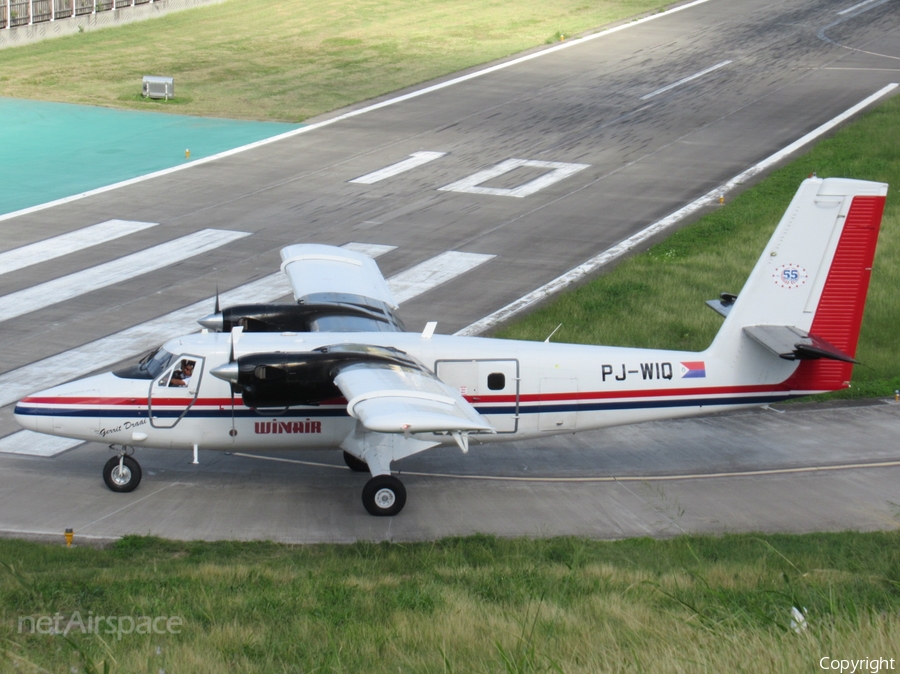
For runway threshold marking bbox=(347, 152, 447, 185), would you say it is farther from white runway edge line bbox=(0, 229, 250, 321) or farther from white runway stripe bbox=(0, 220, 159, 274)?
white runway stripe bbox=(0, 220, 159, 274)

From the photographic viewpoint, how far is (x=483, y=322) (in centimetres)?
2792

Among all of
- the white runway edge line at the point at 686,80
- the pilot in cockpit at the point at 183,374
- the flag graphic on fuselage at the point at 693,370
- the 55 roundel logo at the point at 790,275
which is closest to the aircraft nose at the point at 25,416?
the pilot in cockpit at the point at 183,374

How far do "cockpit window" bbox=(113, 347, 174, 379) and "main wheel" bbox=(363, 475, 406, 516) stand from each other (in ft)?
14.4

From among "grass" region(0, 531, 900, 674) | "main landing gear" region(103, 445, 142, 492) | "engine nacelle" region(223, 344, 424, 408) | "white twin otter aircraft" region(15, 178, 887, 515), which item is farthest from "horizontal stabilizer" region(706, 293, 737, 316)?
"main landing gear" region(103, 445, 142, 492)

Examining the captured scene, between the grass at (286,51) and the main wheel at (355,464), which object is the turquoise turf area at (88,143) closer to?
the grass at (286,51)

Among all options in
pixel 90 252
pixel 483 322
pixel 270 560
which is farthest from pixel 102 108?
pixel 270 560

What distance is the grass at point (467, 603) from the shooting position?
9.22 metres

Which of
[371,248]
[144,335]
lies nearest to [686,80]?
[371,248]

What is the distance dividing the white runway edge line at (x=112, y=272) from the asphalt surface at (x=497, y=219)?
46 centimetres

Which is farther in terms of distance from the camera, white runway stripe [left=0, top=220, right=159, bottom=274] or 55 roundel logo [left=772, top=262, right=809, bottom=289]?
white runway stripe [left=0, top=220, right=159, bottom=274]

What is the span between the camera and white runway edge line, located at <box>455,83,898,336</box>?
28.4 meters

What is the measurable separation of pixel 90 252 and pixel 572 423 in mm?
18751

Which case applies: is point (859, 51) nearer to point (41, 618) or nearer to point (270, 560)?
point (270, 560)

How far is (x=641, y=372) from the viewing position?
19.8 meters
